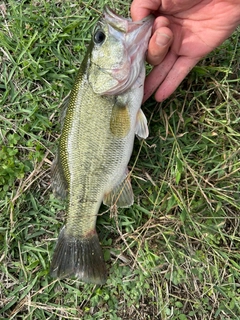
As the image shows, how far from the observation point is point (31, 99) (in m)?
3.15

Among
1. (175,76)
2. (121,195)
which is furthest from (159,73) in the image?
(121,195)

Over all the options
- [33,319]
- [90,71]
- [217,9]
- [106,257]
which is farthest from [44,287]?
[217,9]

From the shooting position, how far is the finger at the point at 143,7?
2.67 metres

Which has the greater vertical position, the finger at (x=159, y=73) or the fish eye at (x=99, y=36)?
the fish eye at (x=99, y=36)

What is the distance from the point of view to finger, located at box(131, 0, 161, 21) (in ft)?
8.75

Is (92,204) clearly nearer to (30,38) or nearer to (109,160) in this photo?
(109,160)

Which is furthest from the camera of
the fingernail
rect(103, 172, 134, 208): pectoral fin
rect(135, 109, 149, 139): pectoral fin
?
rect(103, 172, 134, 208): pectoral fin

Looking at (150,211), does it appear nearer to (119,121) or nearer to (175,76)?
(119,121)

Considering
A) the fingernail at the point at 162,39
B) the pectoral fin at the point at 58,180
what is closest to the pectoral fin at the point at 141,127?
the fingernail at the point at 162,39

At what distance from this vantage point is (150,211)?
295 centimetres

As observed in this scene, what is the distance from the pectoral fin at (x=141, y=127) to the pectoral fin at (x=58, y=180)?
62cm

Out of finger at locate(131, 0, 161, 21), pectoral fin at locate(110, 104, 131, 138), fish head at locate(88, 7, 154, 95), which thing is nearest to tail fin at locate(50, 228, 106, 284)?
pectoral fin at locate(110, 104, 131, 138)

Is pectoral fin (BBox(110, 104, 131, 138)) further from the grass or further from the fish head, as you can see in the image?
the grass

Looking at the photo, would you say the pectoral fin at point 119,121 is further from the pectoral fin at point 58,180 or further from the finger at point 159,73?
the pectoral fin at point 58,180
